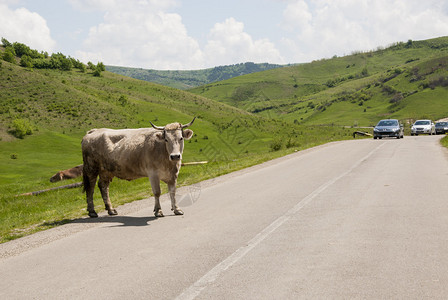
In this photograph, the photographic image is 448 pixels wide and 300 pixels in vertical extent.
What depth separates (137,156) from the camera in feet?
33.6

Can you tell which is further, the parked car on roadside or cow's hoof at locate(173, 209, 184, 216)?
the parked car on roadside

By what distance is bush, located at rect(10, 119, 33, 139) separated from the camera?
57725 mm

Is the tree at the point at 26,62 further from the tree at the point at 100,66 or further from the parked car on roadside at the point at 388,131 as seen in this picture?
the parked car on roadside at the point at 388,131

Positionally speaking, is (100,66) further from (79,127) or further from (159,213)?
(159,213)

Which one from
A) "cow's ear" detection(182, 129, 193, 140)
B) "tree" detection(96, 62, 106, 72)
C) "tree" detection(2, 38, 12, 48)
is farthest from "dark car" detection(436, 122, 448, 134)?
"tree" detection(2, 38, 12, 48)

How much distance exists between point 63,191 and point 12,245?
12973mm

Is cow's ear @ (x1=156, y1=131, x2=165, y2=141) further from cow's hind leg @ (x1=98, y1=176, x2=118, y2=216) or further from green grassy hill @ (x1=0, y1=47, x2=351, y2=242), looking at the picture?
green grassy hill @ (x1=0, y1=47, x2=351, y2=242)

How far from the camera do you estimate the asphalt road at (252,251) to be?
5.09 metres

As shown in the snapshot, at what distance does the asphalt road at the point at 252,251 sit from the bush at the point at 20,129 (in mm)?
51975

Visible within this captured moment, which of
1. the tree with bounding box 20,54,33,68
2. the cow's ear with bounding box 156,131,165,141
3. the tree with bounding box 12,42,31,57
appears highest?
the tree with bounding box 12,42,31,57

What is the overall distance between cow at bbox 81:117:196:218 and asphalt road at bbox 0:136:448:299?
0.85 m

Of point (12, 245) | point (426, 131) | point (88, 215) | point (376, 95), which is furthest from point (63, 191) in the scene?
point (376, 95)

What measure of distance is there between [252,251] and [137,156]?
4614mm

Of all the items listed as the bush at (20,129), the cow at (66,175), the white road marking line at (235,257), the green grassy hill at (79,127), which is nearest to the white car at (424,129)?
the green grassy hill at (79,127)
